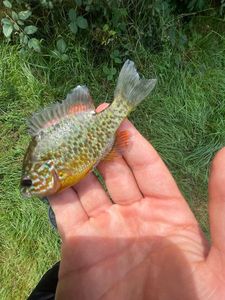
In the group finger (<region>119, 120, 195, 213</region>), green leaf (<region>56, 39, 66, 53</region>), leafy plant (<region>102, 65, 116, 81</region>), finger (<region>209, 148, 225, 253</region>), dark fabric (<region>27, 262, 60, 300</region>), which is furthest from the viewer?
leafy plant (<region>102, 65, 116, 81</region>)

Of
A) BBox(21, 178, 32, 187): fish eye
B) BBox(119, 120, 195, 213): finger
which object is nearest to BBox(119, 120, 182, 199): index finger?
BBox(119, 120, 195, 213): finger

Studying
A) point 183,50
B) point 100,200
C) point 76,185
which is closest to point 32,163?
point 76,185

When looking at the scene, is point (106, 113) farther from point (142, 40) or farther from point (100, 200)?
point (142, 40)

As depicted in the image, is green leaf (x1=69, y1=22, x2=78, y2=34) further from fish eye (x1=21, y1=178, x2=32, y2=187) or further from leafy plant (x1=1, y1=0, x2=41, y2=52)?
fish eye (x1=21, y1=178, x2=32, y2=187)

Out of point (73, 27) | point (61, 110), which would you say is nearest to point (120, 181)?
point (61, 110)

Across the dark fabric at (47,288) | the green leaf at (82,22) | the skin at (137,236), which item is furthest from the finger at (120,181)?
the green leaf at (82,22)

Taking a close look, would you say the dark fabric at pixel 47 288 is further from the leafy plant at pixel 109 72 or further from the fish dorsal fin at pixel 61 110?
the leafy plant at pixel 109 72
